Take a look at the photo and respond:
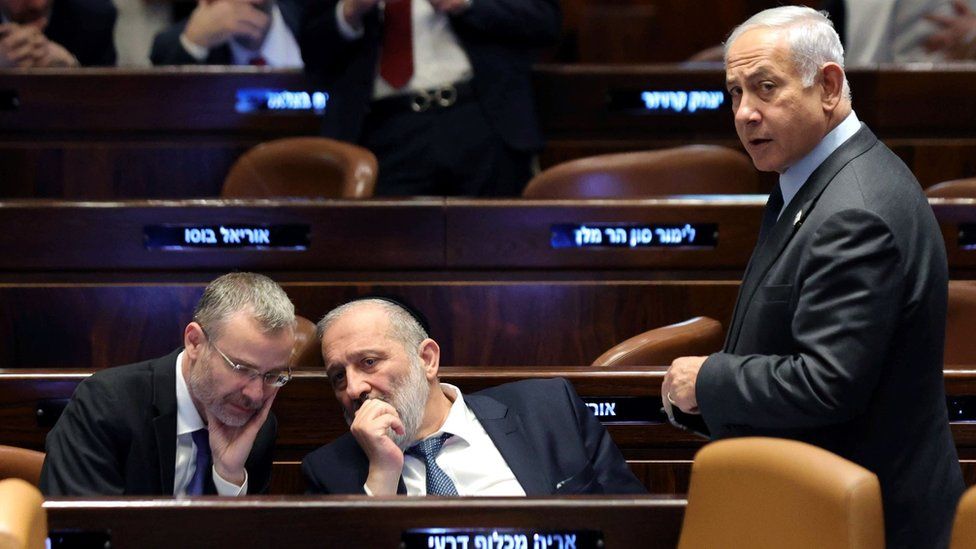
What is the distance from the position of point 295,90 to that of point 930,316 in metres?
2.37

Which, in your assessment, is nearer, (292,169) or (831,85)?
(831,85)

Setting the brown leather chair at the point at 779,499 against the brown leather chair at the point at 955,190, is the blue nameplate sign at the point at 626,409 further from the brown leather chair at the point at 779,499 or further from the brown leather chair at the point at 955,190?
the brown leather chair at the point at 955,190

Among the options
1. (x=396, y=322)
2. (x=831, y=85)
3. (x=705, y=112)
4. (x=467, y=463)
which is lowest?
(x=467, y=463)

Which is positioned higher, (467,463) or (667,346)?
(667,346)

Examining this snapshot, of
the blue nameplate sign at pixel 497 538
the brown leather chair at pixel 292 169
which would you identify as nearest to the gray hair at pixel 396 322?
the blue nameplate sign at pixel 497 538

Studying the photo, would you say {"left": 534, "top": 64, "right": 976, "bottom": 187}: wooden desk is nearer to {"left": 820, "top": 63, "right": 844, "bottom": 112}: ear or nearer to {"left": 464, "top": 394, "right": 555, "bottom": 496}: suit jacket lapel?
{"left": 464, "top": 394, "right": 555, "bottom": 496}: suit jacket lapel

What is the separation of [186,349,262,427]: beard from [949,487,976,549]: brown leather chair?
1.08m

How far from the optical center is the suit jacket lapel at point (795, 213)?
5.39ft

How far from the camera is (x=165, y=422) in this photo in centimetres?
199

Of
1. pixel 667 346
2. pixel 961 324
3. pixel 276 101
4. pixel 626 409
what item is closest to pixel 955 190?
pixel 961 324

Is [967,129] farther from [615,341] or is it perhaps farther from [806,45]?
[806,45]

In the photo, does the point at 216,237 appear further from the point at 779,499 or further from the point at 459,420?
the point at 779,499

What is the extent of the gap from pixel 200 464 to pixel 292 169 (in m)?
1.41

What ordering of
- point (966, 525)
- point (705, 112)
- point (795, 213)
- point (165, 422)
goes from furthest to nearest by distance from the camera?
point (705, 112) < point (165, 422) < point (795, 213) < point (966, 525)
